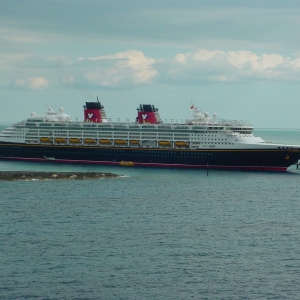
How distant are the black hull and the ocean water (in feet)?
67.9

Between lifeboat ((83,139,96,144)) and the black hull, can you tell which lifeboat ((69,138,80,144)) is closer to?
lifeboat ((83,139,96,144))

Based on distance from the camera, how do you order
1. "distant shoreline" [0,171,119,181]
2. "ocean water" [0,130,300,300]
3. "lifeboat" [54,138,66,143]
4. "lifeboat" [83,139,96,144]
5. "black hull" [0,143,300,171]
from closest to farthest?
"ocean water" [0,130,300,300]
"distant shoreline" [0,171,119,181]
"black hull" [0,143,300,171]
"lifeboat" [83,139,96,144]
"lifeboat" [54,138,66,143]

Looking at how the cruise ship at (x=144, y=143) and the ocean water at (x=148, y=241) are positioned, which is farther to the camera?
the cruise ship at (x=144, y=143)

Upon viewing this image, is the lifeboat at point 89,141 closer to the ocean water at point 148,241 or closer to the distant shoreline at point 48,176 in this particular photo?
the distant shoreline at point 48,176

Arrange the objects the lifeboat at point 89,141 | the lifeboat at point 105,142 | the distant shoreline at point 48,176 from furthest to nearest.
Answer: the lifeboat at point 89,141 < the lifeboat at point 105,142 < the distant shoreline at point 48,176

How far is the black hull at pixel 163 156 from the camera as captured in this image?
341ft

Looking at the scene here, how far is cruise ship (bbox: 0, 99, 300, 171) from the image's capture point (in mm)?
105375

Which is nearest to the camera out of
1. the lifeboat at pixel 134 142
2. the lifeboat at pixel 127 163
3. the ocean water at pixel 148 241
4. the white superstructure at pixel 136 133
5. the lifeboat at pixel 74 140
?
the ocean water at pixel 148 241

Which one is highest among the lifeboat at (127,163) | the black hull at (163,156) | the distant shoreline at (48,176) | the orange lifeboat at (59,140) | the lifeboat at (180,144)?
the orange lifeboat at (59,140)

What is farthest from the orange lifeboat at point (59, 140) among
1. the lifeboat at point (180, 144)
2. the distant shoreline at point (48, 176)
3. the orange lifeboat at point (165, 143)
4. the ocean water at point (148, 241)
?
the ocean water at point (148, 241)

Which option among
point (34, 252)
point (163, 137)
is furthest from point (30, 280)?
point (163, 137)

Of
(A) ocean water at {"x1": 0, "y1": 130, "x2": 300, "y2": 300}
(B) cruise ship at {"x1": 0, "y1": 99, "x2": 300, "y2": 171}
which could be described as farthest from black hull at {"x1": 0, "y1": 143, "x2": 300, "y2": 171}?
A: (A) ocean water at {"x1": 0, "y1": 130, "x2": 300, "y2": 300}

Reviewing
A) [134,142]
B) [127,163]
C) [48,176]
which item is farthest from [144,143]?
[48,176]

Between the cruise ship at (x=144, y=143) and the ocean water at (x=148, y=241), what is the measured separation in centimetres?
2187
